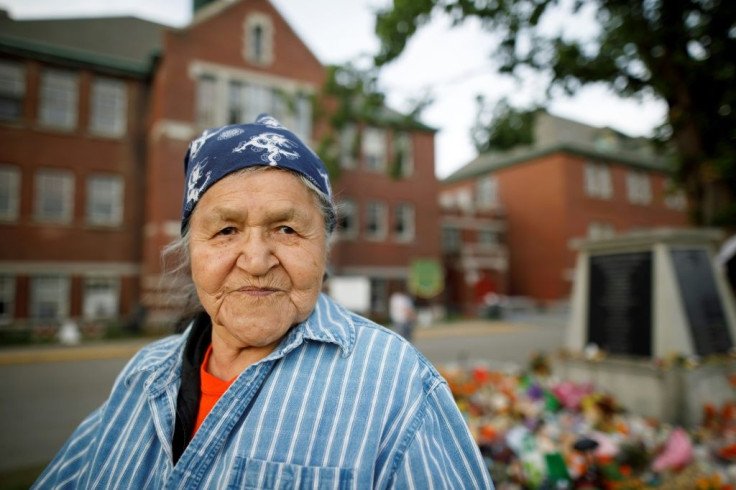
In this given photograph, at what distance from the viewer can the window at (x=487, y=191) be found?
32.8m

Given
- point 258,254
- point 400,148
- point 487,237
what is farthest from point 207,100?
point 487,237

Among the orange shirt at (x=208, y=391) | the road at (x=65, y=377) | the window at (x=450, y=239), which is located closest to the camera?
the orange shirt at (x=208, y=391)

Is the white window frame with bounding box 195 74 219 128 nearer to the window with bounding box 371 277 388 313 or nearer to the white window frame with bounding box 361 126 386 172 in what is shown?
the white window frame with bounding box 361 126 386 172

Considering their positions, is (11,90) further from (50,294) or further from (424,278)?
(424,278)

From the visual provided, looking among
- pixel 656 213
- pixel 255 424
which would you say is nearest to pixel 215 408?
pixel 255 424

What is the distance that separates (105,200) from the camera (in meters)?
17.5

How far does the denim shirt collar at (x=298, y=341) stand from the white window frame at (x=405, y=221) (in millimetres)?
21078

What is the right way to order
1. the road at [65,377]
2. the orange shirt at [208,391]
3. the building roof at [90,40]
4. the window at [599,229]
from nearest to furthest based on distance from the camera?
the orange shirt at [208,391] → the road at [65,377] → the building roof at [90,40] → the window at [599,229]

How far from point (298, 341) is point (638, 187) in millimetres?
37761

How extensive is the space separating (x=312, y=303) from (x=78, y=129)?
1994cm

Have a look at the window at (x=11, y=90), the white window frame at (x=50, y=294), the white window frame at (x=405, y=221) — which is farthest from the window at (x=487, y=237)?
the window at (x=11, y=90)

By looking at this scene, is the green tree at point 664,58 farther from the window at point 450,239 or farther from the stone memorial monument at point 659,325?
the window at point 450,239

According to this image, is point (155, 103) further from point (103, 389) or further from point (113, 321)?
point (103, 389)

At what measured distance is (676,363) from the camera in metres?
4.21
